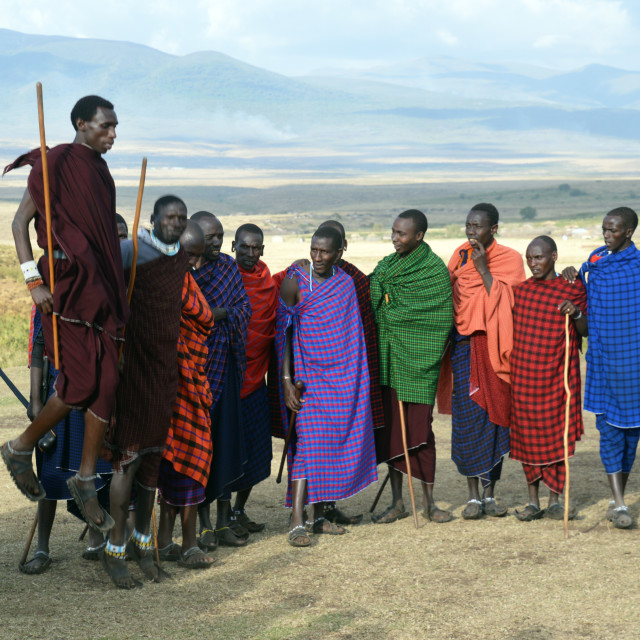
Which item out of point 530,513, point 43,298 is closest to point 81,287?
point 43,298

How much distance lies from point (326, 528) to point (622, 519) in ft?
6.59

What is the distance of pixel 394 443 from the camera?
23.5 ft

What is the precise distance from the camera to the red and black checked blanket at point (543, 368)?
22.9 ft

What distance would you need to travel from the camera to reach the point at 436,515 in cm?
703

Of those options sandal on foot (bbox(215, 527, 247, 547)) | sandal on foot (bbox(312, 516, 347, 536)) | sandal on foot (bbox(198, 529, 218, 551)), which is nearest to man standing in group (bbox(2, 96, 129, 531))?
sandal on foot (bbox(198, 529, 218, 551))

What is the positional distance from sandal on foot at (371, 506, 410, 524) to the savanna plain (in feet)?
0.22

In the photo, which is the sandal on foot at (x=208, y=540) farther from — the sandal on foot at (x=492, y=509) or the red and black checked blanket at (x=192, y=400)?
the sandal on foot at (x=492, y=509)

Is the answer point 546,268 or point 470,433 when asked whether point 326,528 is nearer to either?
point 470,433

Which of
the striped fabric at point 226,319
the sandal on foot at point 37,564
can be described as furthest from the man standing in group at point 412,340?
the sandal on foot at point 37,564

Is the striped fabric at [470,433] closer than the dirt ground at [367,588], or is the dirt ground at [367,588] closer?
the dirt ground at [367,588]

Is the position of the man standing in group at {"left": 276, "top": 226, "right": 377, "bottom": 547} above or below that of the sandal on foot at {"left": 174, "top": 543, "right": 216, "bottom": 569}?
above

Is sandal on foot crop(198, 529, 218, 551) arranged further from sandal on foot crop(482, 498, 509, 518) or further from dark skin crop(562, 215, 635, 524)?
dark skin crop(562, 215, 635, 524)

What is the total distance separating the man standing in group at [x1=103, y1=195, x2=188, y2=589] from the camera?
5449mm

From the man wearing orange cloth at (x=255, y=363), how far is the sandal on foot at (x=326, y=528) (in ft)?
1.29
